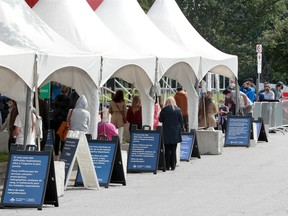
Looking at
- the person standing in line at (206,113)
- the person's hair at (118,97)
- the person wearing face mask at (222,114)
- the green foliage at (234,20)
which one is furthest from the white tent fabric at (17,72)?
the green foliage at (234,20)

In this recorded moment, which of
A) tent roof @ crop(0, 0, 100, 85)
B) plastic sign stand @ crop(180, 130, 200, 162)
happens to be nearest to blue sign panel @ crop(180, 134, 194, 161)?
plastic sign stand @ crop(180, 130, 200, 162)

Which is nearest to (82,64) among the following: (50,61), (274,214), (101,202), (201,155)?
(50,61)

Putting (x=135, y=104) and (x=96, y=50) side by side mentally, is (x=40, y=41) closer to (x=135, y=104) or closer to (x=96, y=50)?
(x=96, y=50)

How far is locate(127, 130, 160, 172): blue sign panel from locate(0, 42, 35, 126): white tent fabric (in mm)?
4202

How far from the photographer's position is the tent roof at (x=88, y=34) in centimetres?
2117

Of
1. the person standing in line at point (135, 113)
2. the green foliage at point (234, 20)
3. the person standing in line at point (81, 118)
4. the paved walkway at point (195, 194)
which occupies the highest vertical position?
the green foliage at point (234, 20)

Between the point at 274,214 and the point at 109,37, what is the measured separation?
850 centimetres

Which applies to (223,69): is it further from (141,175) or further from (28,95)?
(28,95)

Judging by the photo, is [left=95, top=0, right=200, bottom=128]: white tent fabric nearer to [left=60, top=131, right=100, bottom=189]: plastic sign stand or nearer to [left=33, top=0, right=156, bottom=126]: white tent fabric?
[left=33, top=0, right=156, bottom=126]: white tent fabric

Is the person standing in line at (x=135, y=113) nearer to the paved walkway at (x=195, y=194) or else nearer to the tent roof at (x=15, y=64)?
the paved walkway at (x=195, y=194)

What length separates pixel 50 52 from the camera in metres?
18.4

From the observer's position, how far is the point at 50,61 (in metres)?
18.1

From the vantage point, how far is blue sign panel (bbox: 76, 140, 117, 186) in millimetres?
18672

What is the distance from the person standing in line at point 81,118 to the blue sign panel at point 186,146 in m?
5.32
